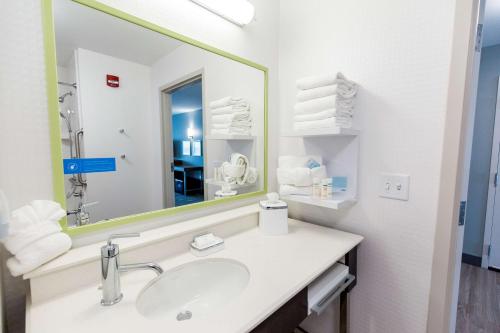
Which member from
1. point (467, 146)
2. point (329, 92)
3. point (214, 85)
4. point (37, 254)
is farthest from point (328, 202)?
point (37, 254)

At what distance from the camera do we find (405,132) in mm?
1079

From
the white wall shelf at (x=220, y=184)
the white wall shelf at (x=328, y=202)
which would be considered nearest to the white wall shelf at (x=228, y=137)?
the white wall shelf at (x=220, y=184)

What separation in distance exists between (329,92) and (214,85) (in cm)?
60

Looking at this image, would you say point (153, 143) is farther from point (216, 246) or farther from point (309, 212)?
point (309, 212)

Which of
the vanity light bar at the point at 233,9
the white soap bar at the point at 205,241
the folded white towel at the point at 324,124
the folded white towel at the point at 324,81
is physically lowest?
the white soap bar at the point at 205,241

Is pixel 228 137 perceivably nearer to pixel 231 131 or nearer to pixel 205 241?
pixel 231 131

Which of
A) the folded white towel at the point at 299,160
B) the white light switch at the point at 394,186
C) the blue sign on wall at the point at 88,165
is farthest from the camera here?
the folded white towel at the point at 299,160

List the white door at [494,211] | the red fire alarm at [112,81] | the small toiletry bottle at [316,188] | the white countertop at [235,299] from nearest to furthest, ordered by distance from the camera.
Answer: the white countertop at [235,299], the red fire alarm at [112,81], the small toiletry bottle at [316,188], the white door at [494,211]

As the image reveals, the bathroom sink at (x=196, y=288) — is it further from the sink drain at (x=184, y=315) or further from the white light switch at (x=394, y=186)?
the white light switch at (x=394, y=186)

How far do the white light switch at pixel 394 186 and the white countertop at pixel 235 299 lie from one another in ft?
0.91

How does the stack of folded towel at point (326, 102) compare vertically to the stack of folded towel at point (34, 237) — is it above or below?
above

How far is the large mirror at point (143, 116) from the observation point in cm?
86

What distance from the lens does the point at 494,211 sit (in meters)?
2.25

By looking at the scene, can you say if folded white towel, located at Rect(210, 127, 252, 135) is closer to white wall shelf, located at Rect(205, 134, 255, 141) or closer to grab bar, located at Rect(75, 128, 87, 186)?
white wall shelf, located at Rect(205, 134, 255, 141)
